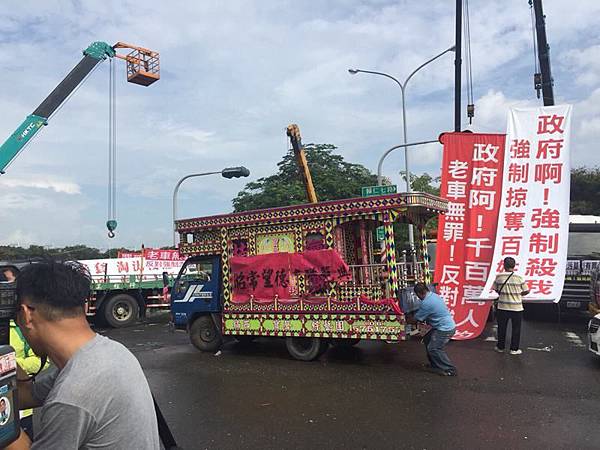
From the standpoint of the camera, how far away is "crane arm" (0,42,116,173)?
16969mm

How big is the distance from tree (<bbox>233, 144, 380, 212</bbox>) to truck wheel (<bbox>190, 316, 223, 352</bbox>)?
39.7ft

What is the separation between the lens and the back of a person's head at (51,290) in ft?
6.01

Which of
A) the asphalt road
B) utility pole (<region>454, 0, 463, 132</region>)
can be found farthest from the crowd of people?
utility pole (<region>454, 0, 463, 132</region>)

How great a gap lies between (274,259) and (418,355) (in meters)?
3.01

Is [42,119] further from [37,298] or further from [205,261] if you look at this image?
[37,298]

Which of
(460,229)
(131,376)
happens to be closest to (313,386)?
(460,229)

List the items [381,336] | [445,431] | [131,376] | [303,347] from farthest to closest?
[303,347], [381,336], [445,431], [131,376]

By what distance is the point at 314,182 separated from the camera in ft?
76.3

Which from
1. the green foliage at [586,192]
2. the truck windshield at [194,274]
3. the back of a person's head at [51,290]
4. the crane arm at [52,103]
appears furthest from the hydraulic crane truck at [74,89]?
the green foliage at [586,192]

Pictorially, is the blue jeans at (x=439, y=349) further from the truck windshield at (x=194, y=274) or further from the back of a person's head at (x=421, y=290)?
the truck windshield at (x=194, y=274)

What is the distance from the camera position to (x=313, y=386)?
714 centimetres

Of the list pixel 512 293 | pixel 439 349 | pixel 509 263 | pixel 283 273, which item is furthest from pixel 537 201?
pixel 283 273

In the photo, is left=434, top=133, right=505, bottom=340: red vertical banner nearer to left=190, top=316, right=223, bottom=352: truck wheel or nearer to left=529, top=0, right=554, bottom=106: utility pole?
left=529, top=0, right=554, bottom=106: utility pole

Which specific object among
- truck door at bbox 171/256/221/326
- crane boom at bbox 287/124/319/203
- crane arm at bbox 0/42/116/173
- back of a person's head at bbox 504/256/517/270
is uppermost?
crane arm at bbox 0/42/116/173
